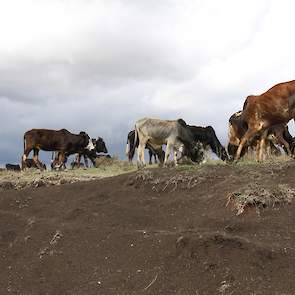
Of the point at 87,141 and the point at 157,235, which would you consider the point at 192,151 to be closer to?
the point at 87,141

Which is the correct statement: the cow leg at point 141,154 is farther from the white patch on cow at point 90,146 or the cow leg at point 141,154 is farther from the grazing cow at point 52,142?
the white patch on cow at point 90,146

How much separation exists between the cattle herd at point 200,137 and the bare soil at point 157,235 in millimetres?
2835

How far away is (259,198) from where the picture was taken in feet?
29.8

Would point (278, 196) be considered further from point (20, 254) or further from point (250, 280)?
point (20, 254)

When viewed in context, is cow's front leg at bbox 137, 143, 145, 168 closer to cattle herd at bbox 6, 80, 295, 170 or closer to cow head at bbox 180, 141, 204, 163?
cattle herd at bbox 6, 80, 295, 170

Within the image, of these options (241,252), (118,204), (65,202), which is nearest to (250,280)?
(241,252)

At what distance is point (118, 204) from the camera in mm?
10414

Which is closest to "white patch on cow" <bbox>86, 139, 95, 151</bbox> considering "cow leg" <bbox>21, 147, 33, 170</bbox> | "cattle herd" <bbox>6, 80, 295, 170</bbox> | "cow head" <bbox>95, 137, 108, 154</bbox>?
"cattle herd" <bbox>6, 80, 295, 170</bbox>

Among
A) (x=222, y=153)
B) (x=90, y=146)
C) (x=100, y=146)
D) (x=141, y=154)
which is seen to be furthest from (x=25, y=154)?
(x=222, y=153)

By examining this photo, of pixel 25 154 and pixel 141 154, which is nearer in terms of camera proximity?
pixel 141 154

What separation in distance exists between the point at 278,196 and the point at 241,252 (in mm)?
1768

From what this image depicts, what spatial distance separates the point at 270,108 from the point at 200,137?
7.32 metres

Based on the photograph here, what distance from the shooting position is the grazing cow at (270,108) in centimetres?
1339

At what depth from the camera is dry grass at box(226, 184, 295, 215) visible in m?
9.00
